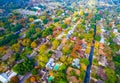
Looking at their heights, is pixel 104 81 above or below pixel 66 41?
below

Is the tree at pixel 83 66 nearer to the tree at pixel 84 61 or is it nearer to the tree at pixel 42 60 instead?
the tree at pixel 84 61

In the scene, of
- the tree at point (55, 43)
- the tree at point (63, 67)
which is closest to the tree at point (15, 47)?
the tree at point (55, 43)

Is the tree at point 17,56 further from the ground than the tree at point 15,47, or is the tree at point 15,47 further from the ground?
the tree at point 15,47

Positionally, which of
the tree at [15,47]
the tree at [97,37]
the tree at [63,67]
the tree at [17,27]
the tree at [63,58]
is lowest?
the tree at [97,37]

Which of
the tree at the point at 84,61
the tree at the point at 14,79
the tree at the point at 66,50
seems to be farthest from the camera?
the tree at the point at 66,50

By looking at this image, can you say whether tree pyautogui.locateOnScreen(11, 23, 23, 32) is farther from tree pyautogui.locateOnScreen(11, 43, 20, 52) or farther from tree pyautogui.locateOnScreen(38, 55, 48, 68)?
tree pyautogui.locateOnScreen(38, 55, 48, 68)

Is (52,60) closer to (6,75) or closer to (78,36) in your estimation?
(6,75)

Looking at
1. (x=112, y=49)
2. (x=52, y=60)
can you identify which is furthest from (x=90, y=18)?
(x=52, y=60)

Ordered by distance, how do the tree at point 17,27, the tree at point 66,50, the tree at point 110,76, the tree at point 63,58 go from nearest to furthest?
1. the tree at point 110,76
2. the tree at point 63,58
3. the tree at point 66,50
4. the tree at point 17,27

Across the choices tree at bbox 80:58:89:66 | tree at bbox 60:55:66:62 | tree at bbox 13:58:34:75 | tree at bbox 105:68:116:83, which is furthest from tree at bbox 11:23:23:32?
tree at bbox 105:68:116:83

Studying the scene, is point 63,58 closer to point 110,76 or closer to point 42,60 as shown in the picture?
point 42,60

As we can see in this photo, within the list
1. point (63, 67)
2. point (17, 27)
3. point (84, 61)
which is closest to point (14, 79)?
point (63, 67)
